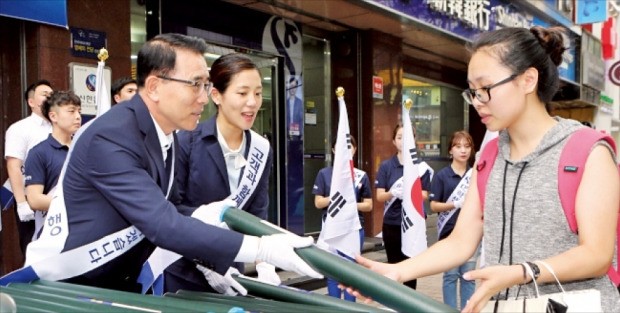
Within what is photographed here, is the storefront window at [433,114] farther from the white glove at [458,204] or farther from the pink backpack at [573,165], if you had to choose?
the pink backpack at [573,165]

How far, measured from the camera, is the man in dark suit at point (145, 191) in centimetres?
182

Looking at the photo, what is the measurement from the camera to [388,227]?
5762 millimetres

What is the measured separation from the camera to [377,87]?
376 inches

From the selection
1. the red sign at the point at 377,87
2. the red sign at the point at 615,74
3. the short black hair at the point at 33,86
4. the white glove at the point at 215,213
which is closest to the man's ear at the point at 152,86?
the white glove at the point at 215,213

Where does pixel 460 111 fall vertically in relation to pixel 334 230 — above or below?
above

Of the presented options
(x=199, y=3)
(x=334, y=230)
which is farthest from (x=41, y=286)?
(x=199, y=3)

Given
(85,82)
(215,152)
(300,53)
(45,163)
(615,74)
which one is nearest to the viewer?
(215,152)

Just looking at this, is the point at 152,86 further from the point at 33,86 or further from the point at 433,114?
the point at 433,114

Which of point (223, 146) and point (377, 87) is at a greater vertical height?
point (377, 87)

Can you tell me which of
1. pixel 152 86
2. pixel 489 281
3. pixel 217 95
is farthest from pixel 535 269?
pixel 217 95

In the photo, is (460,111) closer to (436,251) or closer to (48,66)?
→ (48,66)

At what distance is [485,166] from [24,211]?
12.8 feet

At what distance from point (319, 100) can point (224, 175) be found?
21.5 feet

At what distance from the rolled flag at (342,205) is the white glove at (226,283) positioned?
2926 millimetres
